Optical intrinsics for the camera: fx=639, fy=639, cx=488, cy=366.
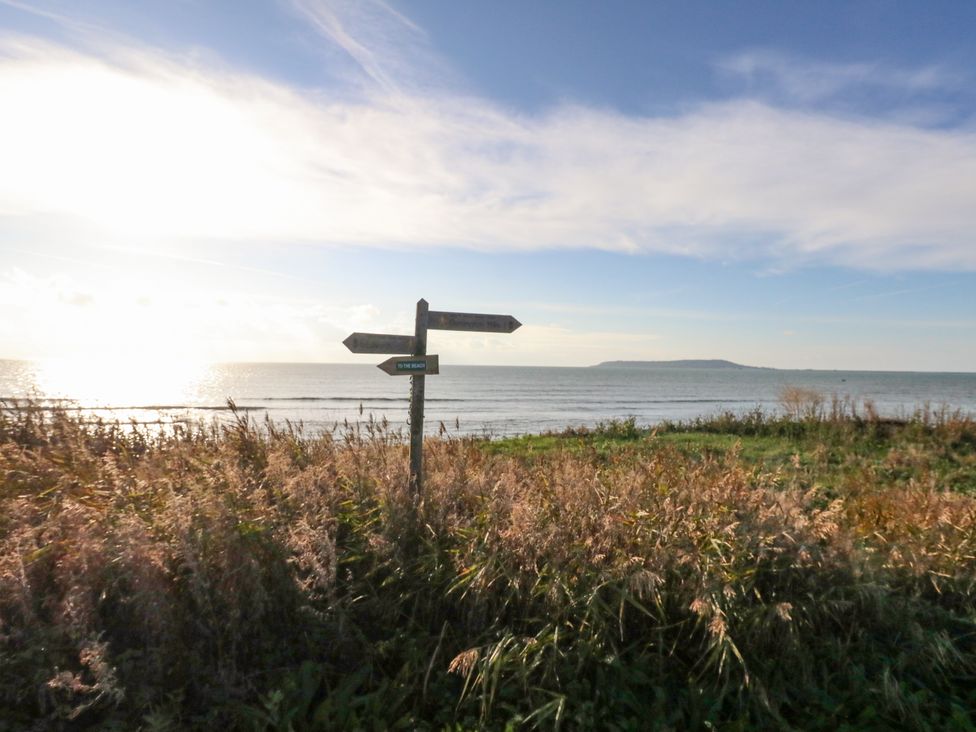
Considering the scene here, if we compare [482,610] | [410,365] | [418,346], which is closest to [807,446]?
[418,346]

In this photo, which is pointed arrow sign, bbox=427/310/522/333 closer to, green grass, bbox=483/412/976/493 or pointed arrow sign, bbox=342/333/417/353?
pointed arrow sign, bbox=342/333/417/353

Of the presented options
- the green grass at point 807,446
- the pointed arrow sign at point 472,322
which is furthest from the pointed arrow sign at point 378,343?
the green grass at point 807,446

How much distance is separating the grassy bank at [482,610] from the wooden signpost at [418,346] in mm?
433

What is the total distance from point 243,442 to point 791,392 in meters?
14.6

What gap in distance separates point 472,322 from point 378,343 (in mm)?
978

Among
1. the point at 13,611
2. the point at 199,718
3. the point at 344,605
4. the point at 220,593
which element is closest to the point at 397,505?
the point at 344,605

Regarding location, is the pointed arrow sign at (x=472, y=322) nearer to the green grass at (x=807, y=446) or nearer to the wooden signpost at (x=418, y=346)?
the wooden signpost at (x=418, y=346)

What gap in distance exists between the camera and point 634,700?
369 cm

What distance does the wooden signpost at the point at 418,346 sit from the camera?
5.87m

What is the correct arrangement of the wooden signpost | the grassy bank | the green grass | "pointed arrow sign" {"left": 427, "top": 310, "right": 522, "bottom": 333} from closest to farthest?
1. the grassy bank
2. the wooden signpost
3. "pointed arrow sign" {"left": 427, "top": 310, "right": 522, "bottom": 333}
4. the green grass

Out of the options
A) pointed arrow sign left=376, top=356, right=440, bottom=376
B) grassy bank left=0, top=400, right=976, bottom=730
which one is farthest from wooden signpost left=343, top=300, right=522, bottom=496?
grassy bank left=0, top=400, right=976, bottom=730

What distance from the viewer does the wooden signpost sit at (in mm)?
5871

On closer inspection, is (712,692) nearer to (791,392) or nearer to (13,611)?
(13,611)

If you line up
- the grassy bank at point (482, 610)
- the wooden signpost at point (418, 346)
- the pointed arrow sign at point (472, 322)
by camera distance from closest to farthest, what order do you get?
the grassy bank at point (482, 610), the wooden signpost at point (418, 346), the pointed arrow sign at point (472, 322)
